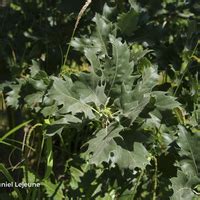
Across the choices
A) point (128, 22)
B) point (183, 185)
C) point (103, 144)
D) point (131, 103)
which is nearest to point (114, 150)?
point (103, 144)

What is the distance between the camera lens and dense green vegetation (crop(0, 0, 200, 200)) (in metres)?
1.24

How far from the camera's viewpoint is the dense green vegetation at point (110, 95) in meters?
1.24

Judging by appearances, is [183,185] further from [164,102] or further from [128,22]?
[128,22]

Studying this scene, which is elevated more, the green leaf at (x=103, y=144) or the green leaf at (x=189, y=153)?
the green leaf at (x=103, y=144)

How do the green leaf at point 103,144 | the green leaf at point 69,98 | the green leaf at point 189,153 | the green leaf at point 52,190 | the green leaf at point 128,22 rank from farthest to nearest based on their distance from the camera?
the green leaf at point 52,190
the green leaf at point 128,22
the green leaf at point 189,153
the green leaf at point 69,98
the green leaf at point 103,144

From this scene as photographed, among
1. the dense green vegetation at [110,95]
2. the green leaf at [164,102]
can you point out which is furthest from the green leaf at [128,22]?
the green leaf at [164,102]

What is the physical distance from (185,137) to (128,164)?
0.23 meters

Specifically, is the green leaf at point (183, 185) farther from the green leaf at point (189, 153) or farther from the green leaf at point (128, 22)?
the green leaf at point (128, 22)

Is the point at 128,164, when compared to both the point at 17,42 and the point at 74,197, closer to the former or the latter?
the point at 74,197

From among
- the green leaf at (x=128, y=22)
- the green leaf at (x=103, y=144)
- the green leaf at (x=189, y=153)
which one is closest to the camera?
the green leaf at (x=103, y=144)

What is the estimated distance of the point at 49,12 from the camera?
7.00 feet

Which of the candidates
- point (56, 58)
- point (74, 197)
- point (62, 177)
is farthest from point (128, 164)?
point (62, 177)

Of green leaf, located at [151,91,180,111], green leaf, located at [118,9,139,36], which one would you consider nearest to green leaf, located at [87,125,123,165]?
green leaf, located at [151,91,180,111]

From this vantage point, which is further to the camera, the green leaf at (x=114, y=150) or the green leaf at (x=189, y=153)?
the green leaf at (x=189, y=153)
